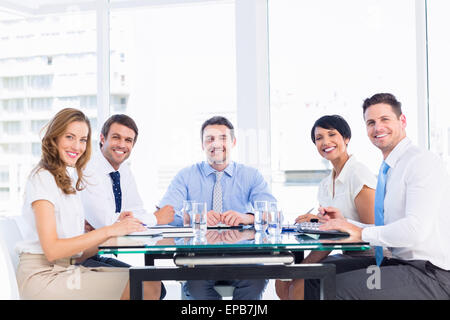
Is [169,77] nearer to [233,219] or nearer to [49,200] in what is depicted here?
[233,219]

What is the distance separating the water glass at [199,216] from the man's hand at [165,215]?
653 millimetres

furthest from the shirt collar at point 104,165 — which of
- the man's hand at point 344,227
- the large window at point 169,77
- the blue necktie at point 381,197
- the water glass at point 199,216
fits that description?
the large window at point 169,77

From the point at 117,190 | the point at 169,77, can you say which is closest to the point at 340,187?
the point at 117,190

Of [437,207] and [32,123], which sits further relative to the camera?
[32,123]

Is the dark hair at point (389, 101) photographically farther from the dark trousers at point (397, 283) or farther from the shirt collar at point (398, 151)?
the dark trousers at point (397, 283)

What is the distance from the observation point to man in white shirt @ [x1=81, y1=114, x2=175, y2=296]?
2.83 metres

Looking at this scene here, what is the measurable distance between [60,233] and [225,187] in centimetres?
130

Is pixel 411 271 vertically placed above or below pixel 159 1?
below

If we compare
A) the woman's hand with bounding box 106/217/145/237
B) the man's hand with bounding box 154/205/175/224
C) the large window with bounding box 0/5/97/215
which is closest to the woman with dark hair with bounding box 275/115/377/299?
the man's hand with bounding box 154/205/175/224
